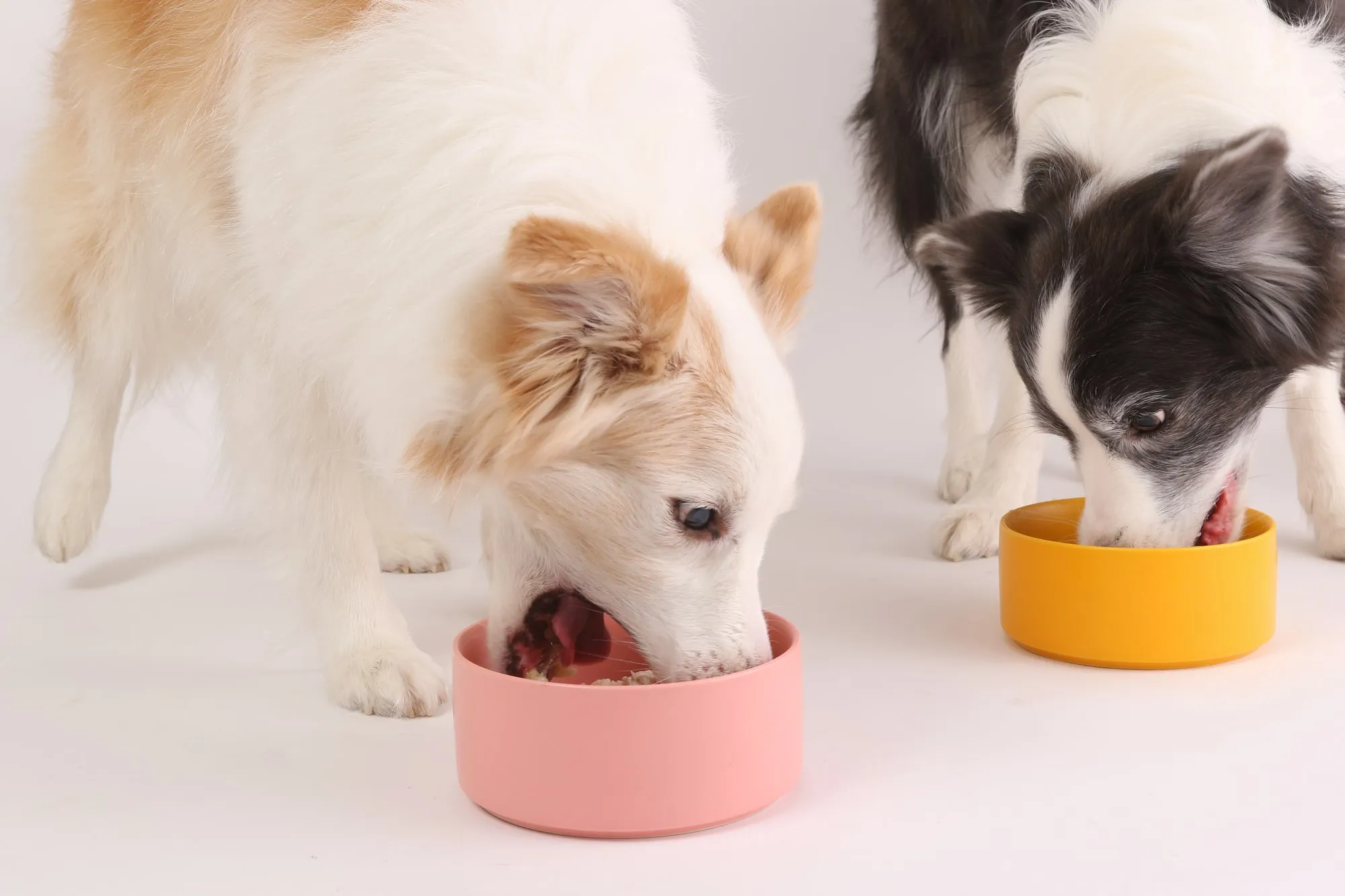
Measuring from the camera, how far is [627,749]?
1977mm

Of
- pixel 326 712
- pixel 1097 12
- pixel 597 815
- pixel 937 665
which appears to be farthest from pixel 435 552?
pixel 1097 12

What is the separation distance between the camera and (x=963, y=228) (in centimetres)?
299

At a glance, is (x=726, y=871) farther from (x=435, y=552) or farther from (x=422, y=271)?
(x=435, y=552)

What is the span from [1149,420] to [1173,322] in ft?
0.62

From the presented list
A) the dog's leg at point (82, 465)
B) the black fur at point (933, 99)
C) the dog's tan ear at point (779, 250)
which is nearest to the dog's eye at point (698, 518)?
the dog's tan ear at point (779, 250)

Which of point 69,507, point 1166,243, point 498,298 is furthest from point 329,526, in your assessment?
point 1166,243

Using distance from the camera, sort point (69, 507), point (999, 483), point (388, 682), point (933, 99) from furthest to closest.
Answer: point (933, 99)
point (999, 483)
point (69, 507)
point (388, 682)

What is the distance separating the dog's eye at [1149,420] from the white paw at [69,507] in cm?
237

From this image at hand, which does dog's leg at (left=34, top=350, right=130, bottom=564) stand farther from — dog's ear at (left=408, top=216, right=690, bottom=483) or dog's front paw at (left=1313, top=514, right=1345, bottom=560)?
dog's front paw at (left=1313, top=514, right=1345, bottom=560)

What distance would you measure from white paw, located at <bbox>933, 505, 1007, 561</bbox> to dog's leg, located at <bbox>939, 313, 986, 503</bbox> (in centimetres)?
50

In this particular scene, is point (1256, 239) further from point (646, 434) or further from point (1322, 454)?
point (646, 434)

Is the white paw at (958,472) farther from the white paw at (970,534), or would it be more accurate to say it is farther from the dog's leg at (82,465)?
the dog's leg at (82,465)

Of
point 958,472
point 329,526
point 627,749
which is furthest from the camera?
point 958,472

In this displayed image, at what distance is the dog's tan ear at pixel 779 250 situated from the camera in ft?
7.54
